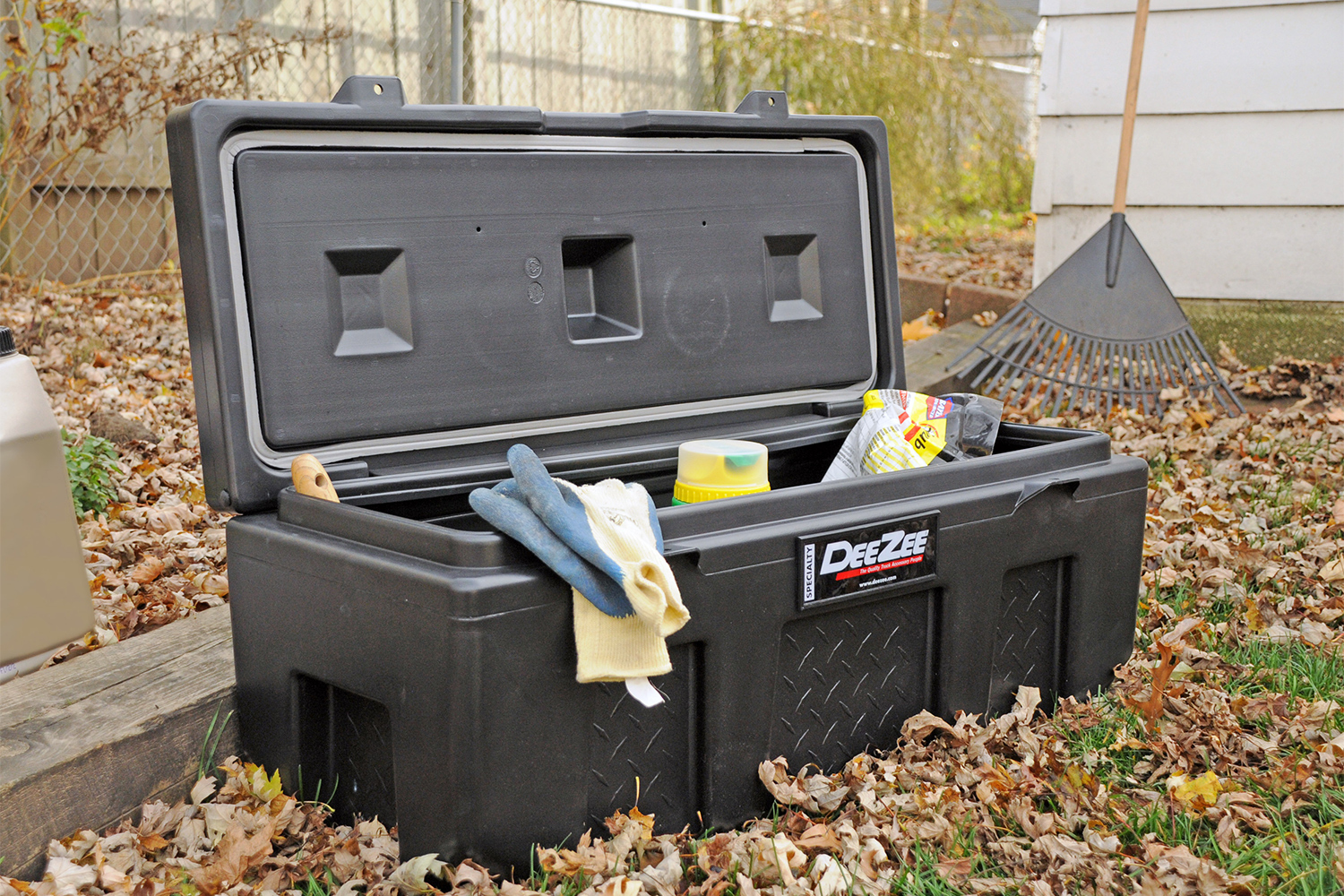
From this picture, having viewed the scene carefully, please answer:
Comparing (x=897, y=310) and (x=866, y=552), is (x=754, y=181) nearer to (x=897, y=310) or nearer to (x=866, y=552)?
(x=897, y=310)

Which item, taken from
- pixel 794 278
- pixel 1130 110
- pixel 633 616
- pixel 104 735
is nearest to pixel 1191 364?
pixel 1130 110

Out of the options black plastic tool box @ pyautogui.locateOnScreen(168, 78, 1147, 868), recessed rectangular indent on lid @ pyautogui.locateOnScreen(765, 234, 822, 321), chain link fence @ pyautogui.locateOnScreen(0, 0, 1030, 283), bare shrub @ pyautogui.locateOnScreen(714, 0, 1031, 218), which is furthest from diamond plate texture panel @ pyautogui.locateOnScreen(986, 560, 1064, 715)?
bare shrub @ pyautogui.locateOnScreen(714, 0, 1031, 218)

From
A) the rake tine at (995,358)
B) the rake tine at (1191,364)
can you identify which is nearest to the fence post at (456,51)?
the rake tine at (995,358)

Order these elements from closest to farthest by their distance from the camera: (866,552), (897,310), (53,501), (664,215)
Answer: (53,501)
(866,552)
(664,215)
(897,310)

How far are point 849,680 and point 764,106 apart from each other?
106 cm

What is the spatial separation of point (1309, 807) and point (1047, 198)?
3383 mm

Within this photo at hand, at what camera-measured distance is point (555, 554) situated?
4.19 feet

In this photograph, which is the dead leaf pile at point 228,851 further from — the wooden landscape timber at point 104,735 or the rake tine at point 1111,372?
the rake tine at point 1111,372

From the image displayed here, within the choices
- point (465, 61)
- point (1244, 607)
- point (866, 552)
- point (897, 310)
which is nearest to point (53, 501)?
point (866, 552)

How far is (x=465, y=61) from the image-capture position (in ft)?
17.7

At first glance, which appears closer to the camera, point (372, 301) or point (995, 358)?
point (372, 301)

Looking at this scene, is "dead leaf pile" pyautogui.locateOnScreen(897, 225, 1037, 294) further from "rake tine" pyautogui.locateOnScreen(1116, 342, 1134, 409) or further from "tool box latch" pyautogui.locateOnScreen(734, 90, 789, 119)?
"tool box latch" pyautogui.locateOnScreen(734, 90, 789, 119)

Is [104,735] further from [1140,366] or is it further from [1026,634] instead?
[1140,366]

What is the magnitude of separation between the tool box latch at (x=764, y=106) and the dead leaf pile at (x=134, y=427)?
4.43ft
